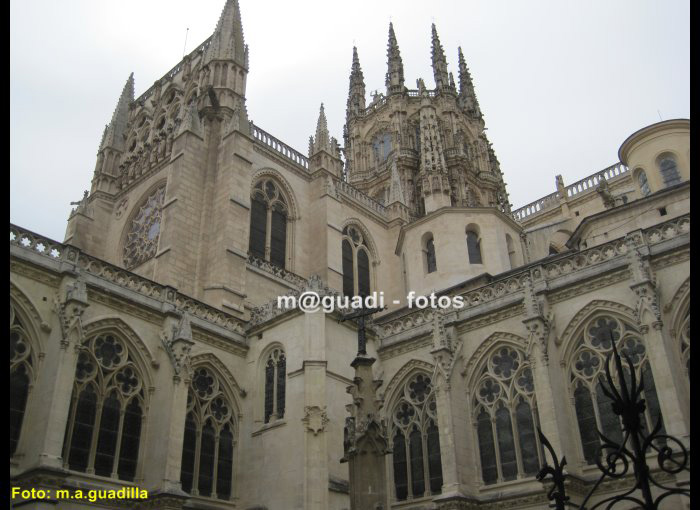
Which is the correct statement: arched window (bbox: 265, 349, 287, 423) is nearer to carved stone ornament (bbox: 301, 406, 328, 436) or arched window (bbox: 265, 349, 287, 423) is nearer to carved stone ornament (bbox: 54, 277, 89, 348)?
carved stone ornament (bbox: 301, 406, 328, 436)

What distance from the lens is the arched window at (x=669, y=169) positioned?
23.4 meters

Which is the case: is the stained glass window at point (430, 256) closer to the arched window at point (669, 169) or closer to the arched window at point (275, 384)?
the arched window at point (275, 384)

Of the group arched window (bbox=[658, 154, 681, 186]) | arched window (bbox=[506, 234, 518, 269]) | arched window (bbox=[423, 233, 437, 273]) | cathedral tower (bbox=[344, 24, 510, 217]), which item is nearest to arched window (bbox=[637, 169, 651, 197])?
arched window (bbox=[658, 154, 681, 186])

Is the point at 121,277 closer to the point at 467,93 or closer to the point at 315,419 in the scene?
the point at 315,419

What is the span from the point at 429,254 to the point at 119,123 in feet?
63.9

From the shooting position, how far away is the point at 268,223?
27594 mm

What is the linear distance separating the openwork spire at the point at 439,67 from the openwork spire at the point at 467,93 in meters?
2.53

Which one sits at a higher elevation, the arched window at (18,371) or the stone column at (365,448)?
the arched window at (18,371)

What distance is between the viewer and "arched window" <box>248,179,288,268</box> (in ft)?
87.7

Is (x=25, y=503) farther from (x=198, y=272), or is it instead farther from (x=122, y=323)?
(x=198, y=272)

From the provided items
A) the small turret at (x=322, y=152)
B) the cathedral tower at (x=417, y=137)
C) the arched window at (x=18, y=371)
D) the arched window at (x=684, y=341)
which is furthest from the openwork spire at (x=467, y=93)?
the arched window at (x=18, y=371)

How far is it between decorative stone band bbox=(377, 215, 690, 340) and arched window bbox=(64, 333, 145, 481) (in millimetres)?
8350

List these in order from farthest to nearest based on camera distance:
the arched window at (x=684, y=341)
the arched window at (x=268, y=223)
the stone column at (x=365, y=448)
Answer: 1. the arched window at (x=268, y=223)
2. the arched window at (x=684, y=341)
3. the stone column at (x=365, y=448)
